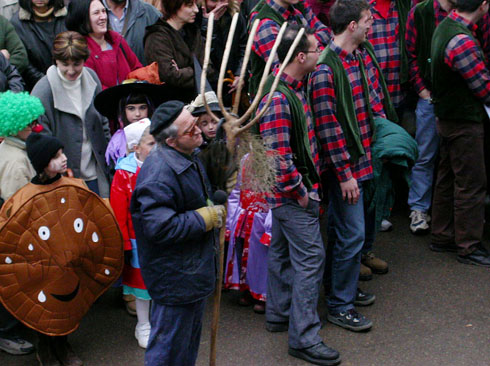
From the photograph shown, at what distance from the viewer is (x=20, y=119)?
4.29m

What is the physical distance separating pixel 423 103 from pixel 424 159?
20.4 inches

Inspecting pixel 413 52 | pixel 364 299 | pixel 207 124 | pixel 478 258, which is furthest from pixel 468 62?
pixel 207 124

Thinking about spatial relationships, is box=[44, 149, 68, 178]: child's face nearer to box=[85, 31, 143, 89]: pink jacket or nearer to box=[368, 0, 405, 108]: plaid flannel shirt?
box=[85, 31, 143, 89]: pink jacket

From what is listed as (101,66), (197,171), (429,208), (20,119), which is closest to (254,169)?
(197,171)

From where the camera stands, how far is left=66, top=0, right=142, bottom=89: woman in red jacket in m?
5.43

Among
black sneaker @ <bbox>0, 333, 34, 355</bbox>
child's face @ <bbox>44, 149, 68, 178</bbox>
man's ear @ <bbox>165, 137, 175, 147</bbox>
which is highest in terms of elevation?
man's ear @ <bbox>165, 137, 175, 147</bbox>

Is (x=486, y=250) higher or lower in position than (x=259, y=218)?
lower

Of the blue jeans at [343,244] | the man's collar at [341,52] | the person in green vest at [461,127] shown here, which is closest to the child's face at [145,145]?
the blue jeans at [343,244]

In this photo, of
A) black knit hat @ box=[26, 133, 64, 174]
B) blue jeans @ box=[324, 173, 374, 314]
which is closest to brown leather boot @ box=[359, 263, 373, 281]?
blue jeans @ box=[324, 173, 374, 314]

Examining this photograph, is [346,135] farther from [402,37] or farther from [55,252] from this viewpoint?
[402,37]

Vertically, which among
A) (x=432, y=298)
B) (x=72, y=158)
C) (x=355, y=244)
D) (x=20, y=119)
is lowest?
(x=432, y=298)

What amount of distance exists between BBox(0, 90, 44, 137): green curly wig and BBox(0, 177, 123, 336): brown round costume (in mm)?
413

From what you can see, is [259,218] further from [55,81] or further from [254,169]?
[55,81]

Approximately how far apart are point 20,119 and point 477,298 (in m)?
3.45
